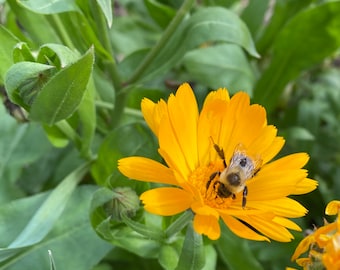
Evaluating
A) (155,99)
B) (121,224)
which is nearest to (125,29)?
(155,99)

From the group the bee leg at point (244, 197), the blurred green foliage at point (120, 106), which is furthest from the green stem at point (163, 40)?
the bee leg at point (244, 197)

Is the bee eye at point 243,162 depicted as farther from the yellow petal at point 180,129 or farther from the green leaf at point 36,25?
the green leaf at point 36,25

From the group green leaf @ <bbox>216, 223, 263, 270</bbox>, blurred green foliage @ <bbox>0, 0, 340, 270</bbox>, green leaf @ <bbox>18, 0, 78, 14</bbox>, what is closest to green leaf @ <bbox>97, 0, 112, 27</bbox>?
blurred green foliage @ <bbox>0, 0, 340, 270</bbox>

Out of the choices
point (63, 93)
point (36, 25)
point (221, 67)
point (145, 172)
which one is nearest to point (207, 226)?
point (145, 172)

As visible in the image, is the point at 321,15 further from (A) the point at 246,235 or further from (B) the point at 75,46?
(A) the point at 246,235

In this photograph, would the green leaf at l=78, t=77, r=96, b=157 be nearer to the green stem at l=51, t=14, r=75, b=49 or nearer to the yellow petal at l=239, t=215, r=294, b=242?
the green stem at l=51, t=14, r=75, b=49
